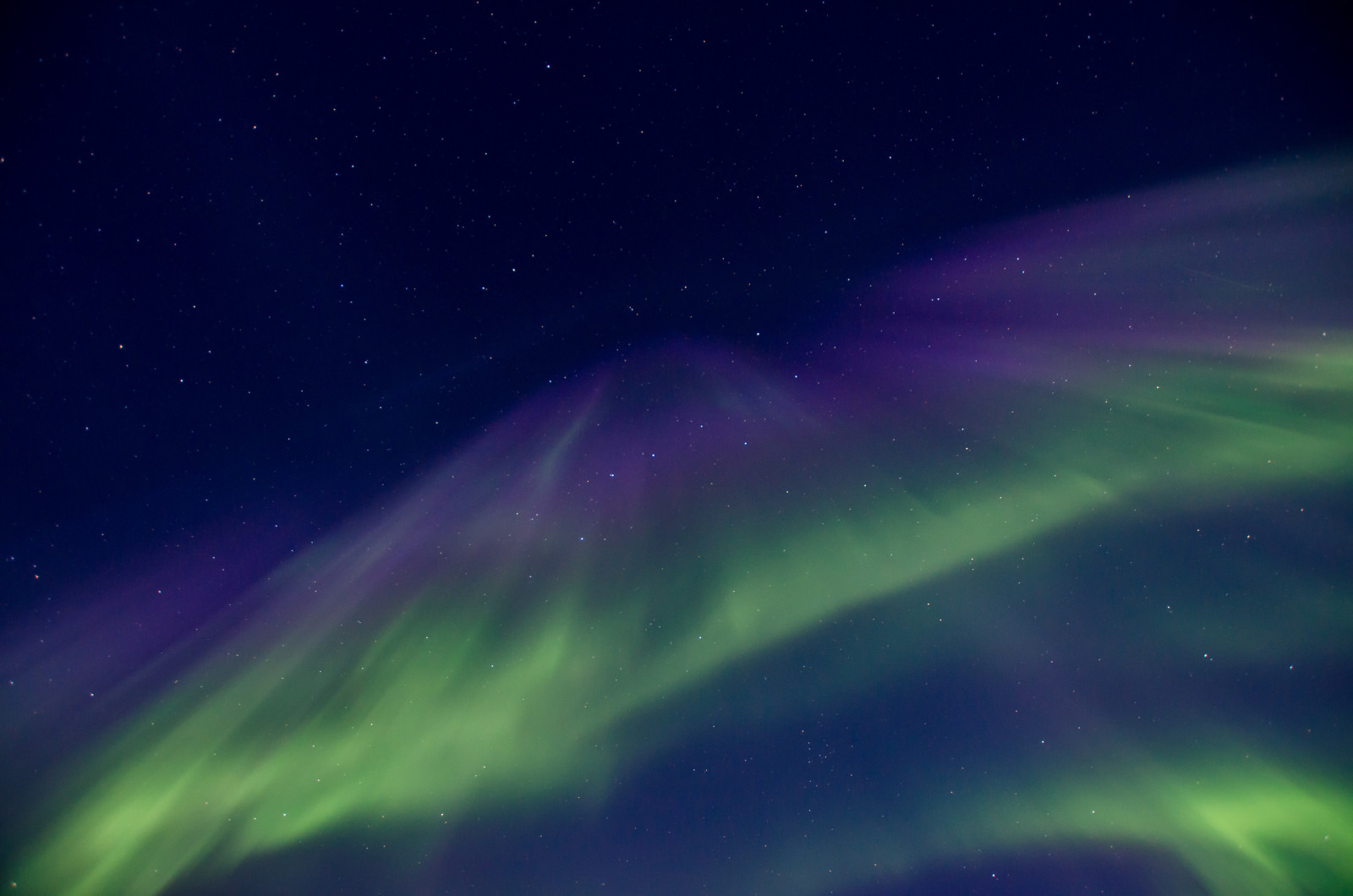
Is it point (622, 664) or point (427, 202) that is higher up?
point (427, 202)

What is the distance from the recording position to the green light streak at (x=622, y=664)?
0.97 meters

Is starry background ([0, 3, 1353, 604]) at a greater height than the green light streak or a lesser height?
greater

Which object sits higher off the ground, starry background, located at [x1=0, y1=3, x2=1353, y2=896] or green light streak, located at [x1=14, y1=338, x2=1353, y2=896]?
starry background, located at [x1=0, y1=3, x2=1353, y2=896]

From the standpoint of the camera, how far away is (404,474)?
98 cm

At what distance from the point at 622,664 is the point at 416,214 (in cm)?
71

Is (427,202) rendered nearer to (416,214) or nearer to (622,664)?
(416,214)

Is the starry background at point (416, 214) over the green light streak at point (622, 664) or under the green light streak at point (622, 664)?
over

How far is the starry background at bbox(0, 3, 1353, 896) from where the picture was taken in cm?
89

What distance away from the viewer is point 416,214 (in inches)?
36.8

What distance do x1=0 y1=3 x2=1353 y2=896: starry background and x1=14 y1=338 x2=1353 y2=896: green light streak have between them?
155mm

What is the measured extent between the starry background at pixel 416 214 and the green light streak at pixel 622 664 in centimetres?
15

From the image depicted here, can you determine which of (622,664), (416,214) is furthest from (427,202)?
(622,664)

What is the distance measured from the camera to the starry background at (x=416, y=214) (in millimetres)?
890

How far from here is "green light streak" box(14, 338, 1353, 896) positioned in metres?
0.97
